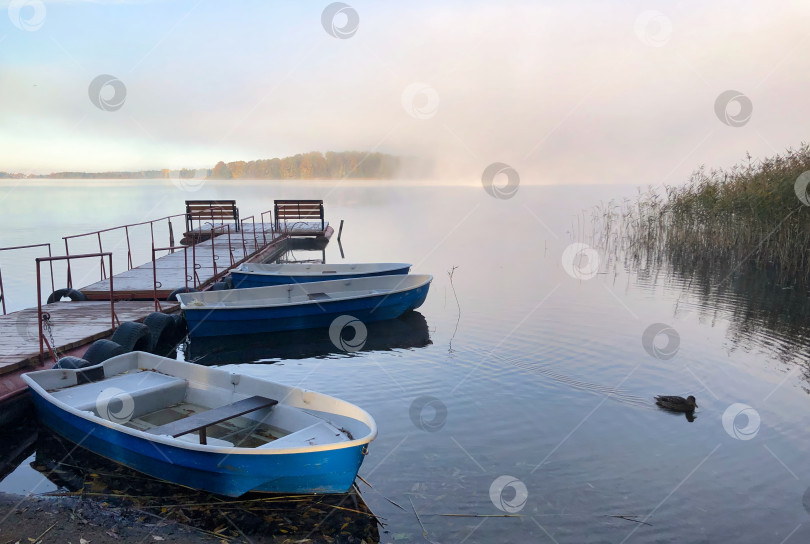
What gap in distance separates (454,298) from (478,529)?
40.6 ft

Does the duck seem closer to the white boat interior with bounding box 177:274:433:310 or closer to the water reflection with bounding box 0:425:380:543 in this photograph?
the water reflection with bounding box 0:425:380:543

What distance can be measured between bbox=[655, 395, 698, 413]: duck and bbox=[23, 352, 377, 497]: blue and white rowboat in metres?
5.39

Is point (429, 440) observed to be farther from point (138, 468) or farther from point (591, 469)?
point (138, 468)

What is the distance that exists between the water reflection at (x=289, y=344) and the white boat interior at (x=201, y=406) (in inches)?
152

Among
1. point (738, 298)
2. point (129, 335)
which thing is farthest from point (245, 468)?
point (738, 298)

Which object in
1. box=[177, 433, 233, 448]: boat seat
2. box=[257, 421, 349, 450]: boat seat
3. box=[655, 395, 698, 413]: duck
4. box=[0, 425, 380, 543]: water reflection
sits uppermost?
box=[257, 421, 349, 450]: boat seat

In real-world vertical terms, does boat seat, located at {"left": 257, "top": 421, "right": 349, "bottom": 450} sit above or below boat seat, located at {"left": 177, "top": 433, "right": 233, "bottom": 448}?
above

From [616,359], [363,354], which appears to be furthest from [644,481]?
[363,354]

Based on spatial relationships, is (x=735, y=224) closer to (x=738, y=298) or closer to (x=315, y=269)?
(x=738, y=298)

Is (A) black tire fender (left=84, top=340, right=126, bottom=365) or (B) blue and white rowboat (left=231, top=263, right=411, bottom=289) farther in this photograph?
(B) blue and white rowboat (left=231, top=263, right=411, bottom=289)

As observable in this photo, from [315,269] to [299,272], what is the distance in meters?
0.50

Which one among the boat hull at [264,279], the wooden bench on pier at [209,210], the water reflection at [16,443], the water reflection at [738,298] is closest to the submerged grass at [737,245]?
the water reflection at [738,298]

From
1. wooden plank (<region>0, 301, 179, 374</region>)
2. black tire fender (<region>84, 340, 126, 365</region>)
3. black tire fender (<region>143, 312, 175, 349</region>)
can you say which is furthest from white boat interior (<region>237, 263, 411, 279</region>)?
black tire fender (<region>84, 340, 126, 365</region>)

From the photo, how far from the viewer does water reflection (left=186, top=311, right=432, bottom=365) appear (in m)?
12.7
